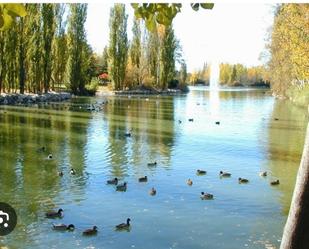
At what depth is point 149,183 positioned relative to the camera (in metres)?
17.0

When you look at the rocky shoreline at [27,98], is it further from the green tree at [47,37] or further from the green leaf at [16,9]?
the green leaf at [16,9]

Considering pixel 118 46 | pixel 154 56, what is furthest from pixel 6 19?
pixel 154 56

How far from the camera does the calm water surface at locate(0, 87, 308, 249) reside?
11.9 m

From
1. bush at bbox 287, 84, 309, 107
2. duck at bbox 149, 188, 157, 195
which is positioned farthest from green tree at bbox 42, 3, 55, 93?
duck at bbox 149, 188, 157, 195

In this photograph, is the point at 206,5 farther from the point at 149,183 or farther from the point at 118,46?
the point at 118,46

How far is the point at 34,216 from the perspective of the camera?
13.0 meters

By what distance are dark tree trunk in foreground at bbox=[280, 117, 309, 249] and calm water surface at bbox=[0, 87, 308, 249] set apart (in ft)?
26.5

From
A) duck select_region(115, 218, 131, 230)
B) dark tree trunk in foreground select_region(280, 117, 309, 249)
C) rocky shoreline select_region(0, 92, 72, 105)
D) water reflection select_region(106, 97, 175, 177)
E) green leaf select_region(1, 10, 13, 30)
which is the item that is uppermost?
green leaf select_region(1, 10, 13, 30)

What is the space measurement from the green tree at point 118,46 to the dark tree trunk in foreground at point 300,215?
2978 inches

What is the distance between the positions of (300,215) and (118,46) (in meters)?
77.5

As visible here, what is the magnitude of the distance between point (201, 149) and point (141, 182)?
7832mm

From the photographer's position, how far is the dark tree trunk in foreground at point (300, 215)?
326cm

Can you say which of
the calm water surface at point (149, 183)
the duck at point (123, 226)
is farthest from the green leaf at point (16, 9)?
the duck at point (123, 226)

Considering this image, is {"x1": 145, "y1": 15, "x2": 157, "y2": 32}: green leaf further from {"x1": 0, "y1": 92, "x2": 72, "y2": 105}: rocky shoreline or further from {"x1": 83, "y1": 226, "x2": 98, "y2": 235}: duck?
{"x1": 0, "y1": 92, "x2": 72, "y2": 105}: rocky shoreline
